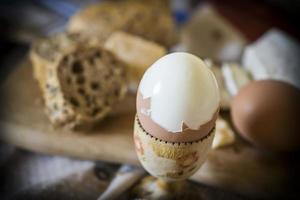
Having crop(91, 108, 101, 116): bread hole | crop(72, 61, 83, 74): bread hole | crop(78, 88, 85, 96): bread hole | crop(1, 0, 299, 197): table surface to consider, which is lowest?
crop(1, 0, 299, 197): table surface

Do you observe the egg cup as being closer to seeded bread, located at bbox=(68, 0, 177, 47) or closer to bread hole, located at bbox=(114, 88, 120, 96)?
bread hole, located at bbox=(114, 88, 120, 96)

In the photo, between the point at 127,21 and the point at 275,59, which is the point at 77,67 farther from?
the point at 275,59

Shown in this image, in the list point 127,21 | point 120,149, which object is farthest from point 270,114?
point 127,21

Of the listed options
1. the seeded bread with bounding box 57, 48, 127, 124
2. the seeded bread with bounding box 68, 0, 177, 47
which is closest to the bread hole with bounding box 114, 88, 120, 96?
the seeded bread with bounding box 57, 48, 127, 124

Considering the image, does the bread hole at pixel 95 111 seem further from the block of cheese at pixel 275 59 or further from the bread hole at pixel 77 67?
the block of cheese at pixel 275 59

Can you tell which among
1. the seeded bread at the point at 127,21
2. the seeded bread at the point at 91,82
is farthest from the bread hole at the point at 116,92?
the seeded bread at the point at 127,21
